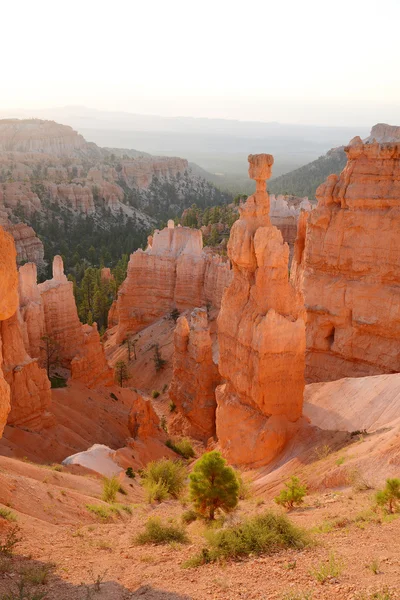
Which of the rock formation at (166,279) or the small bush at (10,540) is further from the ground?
the small bush at (10,540)

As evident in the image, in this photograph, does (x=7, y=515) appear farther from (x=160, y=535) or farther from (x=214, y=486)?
(x=214, y=486)

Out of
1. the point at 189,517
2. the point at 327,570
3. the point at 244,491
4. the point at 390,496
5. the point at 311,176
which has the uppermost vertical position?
the point at 311,176

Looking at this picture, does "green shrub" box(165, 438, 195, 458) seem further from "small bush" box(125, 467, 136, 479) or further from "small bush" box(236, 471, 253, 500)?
"small bush" box(236, 471, 253, 500)

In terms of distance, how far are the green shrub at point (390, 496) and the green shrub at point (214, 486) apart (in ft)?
8.82

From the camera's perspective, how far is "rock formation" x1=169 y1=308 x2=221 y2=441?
20125 mm

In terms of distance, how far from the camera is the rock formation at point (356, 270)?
18391 mm

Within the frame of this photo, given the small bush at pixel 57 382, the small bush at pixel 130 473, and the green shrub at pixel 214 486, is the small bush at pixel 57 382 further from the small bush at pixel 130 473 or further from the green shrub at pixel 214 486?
the green shrub at pixel 214 486

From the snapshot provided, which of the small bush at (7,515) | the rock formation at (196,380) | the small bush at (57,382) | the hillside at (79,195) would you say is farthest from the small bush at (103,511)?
the hillside at (79,195)

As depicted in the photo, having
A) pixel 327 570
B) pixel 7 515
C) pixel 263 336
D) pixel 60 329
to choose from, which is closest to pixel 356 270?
pixel 263 336

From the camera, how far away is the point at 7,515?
26.0 feet

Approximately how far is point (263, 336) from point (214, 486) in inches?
171

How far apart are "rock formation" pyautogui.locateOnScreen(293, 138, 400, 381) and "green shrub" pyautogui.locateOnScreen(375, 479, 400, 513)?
35.8ft

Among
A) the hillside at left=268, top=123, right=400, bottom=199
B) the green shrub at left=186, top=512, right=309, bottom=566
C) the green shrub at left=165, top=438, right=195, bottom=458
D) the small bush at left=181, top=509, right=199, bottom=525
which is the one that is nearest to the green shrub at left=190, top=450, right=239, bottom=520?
the small bush at left=181, top=509, right=199, bottom=525

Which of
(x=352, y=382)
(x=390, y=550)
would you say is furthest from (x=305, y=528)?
(x=352, y=382)
